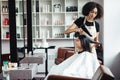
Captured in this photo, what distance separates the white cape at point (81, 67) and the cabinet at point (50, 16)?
10.6 ft

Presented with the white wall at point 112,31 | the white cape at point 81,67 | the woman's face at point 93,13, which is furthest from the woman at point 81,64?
the white wall at point 112,31

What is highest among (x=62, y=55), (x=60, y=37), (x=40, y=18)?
(x=40, y=18)

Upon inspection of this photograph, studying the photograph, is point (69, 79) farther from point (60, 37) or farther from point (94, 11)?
point (60, 37)

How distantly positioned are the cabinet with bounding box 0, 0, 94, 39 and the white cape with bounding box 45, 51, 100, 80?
10.6 ft

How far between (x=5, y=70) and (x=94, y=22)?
4.12ft

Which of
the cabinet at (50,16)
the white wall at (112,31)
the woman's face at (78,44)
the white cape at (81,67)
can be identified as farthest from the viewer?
the cabinet at (50,16)

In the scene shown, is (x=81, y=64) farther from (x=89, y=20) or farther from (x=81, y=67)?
(x=89, y=20)

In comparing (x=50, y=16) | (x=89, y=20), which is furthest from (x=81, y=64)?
(x=50, y=16)

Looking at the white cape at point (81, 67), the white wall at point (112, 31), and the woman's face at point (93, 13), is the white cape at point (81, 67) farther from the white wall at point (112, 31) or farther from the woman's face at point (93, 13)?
the white wall at point (112, 31)

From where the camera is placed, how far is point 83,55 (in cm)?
327

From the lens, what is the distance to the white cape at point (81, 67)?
10.3 feet

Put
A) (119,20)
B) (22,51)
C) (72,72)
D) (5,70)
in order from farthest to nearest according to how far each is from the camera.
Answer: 1. (119,20)
2. (22,51)
3. (72,72)
4. (5,70)

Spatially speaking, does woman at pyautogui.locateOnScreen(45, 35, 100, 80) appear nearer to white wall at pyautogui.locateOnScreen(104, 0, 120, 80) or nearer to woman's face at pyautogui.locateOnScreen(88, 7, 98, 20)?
woman's face at pyautogui.locateOnScreen(88, 7, 98, 20)

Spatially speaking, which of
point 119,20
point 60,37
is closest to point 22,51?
point 119,20
